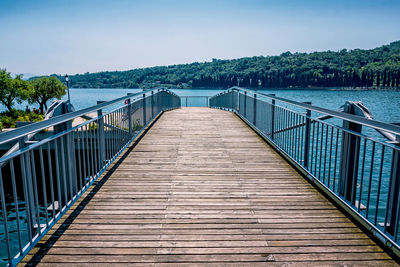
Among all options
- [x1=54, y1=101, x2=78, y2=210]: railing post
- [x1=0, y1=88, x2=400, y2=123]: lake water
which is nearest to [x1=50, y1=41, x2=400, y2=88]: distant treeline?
[x1=0, y1=88, x2=400, y2=123]: lake water

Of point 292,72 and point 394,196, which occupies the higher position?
point 292,72

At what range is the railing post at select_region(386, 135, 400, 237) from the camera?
102 inches

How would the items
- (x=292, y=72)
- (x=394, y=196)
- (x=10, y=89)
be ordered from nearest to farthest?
(x=394, y=196) → (x=10, y=89) → (x=292, y=72)

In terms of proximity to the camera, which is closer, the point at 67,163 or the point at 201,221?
the point at 201,221

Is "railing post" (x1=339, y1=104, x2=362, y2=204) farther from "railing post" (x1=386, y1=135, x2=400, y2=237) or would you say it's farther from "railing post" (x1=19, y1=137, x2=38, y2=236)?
"railing post" (x1=19, y1=137, x2=38, y2=236)

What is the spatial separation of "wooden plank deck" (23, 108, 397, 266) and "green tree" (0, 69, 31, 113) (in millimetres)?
38181

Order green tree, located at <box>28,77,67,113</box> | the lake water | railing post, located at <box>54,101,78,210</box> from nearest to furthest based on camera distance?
railing post, located at <box>54,101,78,210</box>, the lake water, green tree, located at <box>28,77,67,113</box>

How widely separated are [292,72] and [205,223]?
115180 millimetres

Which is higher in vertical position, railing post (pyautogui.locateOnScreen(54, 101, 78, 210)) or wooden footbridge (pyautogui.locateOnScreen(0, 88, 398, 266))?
railing post (pyautogui.locateOnScreen(54, 101, 78, 210))

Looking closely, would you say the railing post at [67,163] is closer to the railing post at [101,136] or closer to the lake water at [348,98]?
the railing post at [101,136]

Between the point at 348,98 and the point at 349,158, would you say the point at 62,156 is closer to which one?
the point at 349,158

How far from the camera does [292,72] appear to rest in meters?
111

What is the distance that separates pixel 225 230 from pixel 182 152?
3.34m

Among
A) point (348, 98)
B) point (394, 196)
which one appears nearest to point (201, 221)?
point (394, 196)
